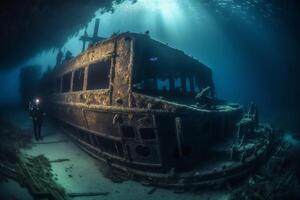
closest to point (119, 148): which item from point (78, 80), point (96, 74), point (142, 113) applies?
point (142, 113)

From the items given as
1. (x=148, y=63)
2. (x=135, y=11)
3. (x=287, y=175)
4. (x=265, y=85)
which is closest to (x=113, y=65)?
(x=148, y=63)

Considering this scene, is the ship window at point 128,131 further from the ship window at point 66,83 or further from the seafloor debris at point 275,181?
the ship window at point 66,83

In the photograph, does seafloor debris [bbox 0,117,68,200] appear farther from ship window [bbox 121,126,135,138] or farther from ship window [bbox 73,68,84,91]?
Answer: ship window [bbox 73,68,84,91]

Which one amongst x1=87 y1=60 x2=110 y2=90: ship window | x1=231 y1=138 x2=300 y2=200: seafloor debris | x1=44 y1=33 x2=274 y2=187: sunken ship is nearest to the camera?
x1=231 y1=138 x2=300 y2=200: seafloor debris

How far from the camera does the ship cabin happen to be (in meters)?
6.48

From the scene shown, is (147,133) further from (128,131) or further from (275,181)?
(275,181)

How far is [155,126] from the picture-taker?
6363mm

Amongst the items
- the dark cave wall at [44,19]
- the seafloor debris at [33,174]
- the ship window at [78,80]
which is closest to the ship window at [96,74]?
the ship window at [78,80]

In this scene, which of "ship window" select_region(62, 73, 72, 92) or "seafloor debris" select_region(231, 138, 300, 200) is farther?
"ship window" select_region(62, 73, 72, 92)

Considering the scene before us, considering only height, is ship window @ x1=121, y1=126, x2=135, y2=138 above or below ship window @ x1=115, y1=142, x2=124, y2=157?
above

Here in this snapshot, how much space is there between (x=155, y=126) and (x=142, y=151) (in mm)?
1392

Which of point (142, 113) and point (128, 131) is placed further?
point (128, 131)

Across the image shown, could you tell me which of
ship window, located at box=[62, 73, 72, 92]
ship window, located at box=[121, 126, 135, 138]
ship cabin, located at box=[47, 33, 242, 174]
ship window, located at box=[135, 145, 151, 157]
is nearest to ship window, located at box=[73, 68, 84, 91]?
ship cabin, located at box=[47, 33, 242, 174]

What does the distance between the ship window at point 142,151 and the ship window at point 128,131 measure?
1.37 ft
